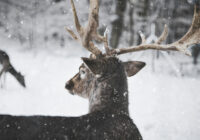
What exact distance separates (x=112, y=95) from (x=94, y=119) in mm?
451

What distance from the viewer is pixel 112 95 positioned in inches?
94.2

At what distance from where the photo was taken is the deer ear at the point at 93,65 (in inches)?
87.6

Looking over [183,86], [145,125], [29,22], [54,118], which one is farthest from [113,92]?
[29,22]

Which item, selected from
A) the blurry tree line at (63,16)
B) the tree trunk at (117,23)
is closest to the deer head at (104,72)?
the tree trunk at (117,23)

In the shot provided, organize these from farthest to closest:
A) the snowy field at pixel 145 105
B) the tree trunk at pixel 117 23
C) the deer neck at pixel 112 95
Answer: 1. the tree trunk at pixel 117 23
2. the snowy field at pixel 145 105
3. the deer neck at pixel 112 95

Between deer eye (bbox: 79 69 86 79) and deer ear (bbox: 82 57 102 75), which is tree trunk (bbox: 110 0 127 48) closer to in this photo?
deer eye (bbox: 79 69 86 79)

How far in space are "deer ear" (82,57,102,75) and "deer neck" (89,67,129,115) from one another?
17cm

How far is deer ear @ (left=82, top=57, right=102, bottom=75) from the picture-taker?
87.6 inches

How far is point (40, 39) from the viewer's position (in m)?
26.0

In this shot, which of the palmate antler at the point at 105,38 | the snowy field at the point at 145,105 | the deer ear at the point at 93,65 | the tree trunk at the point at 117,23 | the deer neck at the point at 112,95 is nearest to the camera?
the deer ear at the point at 93,65

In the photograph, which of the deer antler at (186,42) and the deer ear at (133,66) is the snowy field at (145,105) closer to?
the deer ear at (133,66)

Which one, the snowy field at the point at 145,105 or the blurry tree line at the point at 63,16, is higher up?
the blurry tree line at the point at 63,16

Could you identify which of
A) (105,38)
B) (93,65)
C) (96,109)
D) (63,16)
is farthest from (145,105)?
(63,16)

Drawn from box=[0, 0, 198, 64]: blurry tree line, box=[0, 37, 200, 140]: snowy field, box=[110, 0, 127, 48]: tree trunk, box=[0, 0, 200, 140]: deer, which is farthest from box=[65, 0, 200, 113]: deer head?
box=[0, 0, 198, 64]: blurry tree line
